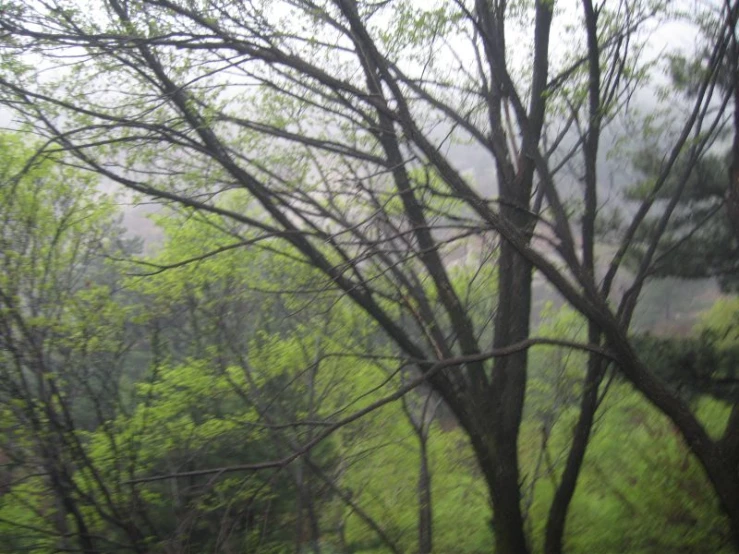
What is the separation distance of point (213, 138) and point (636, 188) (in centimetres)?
527

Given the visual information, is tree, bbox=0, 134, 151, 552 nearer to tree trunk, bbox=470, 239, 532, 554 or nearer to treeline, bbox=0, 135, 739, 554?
treeline, bbox=0, 135, 739, 554

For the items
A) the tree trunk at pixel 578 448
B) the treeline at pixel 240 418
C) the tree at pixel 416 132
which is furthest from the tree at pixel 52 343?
the tree trunk at pixel 578 448

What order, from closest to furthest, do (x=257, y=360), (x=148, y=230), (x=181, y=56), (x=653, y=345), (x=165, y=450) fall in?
(x=181, y=56), (x=653, y=345), (x=165, y=450), (x=257, y=360), (x=148, y=230)

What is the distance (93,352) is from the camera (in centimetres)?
855

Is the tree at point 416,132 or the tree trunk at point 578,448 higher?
the tree at point 416,132

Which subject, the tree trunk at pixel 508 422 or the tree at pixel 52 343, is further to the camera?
the tree at pixel 52 343

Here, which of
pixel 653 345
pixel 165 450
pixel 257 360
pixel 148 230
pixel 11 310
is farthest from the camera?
pixel 148 230

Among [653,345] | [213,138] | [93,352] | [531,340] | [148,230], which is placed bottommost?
[531,340]

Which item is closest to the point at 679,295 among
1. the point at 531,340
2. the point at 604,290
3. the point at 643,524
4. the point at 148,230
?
the point at 643,524

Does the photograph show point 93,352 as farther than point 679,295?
No

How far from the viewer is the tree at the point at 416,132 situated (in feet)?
16.4

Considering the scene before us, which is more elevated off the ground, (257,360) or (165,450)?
(257,360)

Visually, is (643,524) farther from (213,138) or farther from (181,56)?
(181,56)

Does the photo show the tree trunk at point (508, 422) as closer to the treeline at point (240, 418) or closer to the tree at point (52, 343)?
the treeline at point (240, 418)
